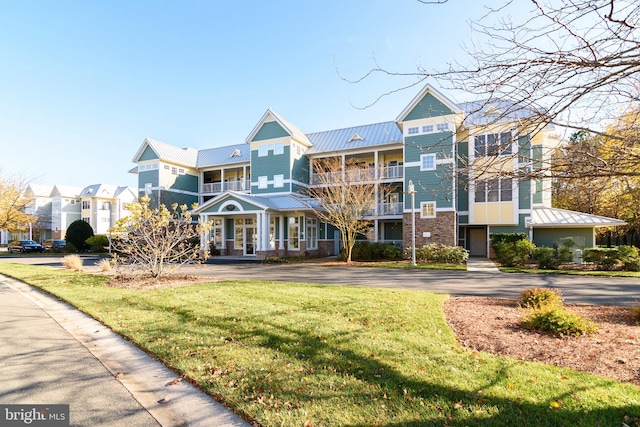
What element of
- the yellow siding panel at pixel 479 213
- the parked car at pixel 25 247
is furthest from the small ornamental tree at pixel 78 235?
the yellow siding panel at pixel 479 213

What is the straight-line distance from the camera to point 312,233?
92.3 ft

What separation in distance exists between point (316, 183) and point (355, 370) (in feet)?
85.7

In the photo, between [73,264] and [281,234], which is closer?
[73,264]

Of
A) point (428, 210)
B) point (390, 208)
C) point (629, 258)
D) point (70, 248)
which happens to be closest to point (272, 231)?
point (390, 208)

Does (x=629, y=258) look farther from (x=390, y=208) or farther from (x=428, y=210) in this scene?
(x=390, y=208)


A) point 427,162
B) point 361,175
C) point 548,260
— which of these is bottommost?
point 548,260

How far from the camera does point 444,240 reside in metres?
22.5

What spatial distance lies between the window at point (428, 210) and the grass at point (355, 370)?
16.4 m

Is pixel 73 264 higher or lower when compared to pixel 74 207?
lower

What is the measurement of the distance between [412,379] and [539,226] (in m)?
23.4

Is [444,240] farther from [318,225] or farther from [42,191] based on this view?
[42,191]

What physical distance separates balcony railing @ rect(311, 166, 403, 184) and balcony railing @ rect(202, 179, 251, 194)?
22.4 ft

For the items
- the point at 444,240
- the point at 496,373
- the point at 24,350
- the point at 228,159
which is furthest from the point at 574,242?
the point at 228,159

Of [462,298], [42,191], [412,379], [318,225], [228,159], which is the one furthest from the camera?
[42,191]
